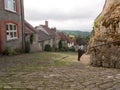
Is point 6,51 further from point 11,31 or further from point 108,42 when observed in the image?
point 108,42

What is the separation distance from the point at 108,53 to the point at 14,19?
50.9ft

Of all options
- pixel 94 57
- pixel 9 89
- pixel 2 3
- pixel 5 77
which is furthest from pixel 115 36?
pixel 2 3

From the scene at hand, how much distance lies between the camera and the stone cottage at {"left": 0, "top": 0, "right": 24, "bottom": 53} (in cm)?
2323

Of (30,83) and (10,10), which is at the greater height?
(10,10)

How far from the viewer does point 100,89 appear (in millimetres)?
7254

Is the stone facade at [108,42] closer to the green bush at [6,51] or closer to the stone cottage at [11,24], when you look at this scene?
the green bush at [6,51]

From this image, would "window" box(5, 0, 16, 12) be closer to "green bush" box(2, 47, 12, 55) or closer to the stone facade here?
"green bush" box(2, 47, 12, 55)

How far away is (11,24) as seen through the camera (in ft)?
84.8

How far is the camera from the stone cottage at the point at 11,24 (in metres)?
23.2

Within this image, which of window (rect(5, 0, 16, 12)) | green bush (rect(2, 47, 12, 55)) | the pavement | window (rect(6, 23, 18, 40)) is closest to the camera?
the pavement

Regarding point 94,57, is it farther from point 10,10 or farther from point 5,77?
point 10,10

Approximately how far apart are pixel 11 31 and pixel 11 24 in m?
0.72

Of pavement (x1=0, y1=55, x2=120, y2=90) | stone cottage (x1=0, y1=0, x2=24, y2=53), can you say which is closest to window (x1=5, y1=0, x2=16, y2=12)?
stone cottage (x1=0, y1=0, x2=24, y2=53)

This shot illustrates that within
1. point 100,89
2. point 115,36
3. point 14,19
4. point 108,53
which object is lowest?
point 100,89
